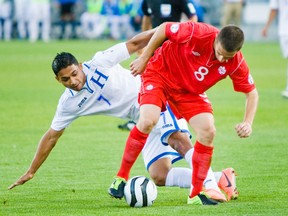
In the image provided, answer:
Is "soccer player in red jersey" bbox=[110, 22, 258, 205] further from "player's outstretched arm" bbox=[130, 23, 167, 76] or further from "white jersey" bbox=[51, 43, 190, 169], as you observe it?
"white jersey" bbox=[51, 43, 190, 169]

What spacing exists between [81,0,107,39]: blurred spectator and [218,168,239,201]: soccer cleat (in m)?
37.5

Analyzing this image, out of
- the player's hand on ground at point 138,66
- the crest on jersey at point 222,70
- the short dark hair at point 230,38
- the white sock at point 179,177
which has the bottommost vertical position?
the white sock at point 179,177

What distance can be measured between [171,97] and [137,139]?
61cm

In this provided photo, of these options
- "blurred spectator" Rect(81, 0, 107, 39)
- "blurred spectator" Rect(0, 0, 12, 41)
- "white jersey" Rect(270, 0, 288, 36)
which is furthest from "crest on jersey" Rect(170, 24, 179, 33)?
"blurred spectator" Rect(81, 0, 107, 39)

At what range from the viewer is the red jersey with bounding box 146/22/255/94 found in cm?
884

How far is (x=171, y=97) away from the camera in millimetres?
9242

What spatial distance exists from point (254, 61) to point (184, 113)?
894 inches

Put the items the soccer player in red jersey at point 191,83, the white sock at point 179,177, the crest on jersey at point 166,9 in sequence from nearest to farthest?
the soccer player in red jersey at point 191,83 → the white sock at point 179,177 → the crest on jersey at point 166,9

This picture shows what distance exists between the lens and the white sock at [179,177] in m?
9.94

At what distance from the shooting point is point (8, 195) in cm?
986

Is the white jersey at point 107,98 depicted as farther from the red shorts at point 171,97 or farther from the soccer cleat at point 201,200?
the soccer cleat at point 201,200

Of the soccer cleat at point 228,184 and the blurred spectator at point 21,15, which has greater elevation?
the soccer cleat at point 228,184

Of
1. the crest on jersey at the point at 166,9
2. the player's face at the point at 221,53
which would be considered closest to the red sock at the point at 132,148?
the player's face at the point at 221,53

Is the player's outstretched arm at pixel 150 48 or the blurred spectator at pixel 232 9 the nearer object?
the player's outstretched arm at pixel 150 48
